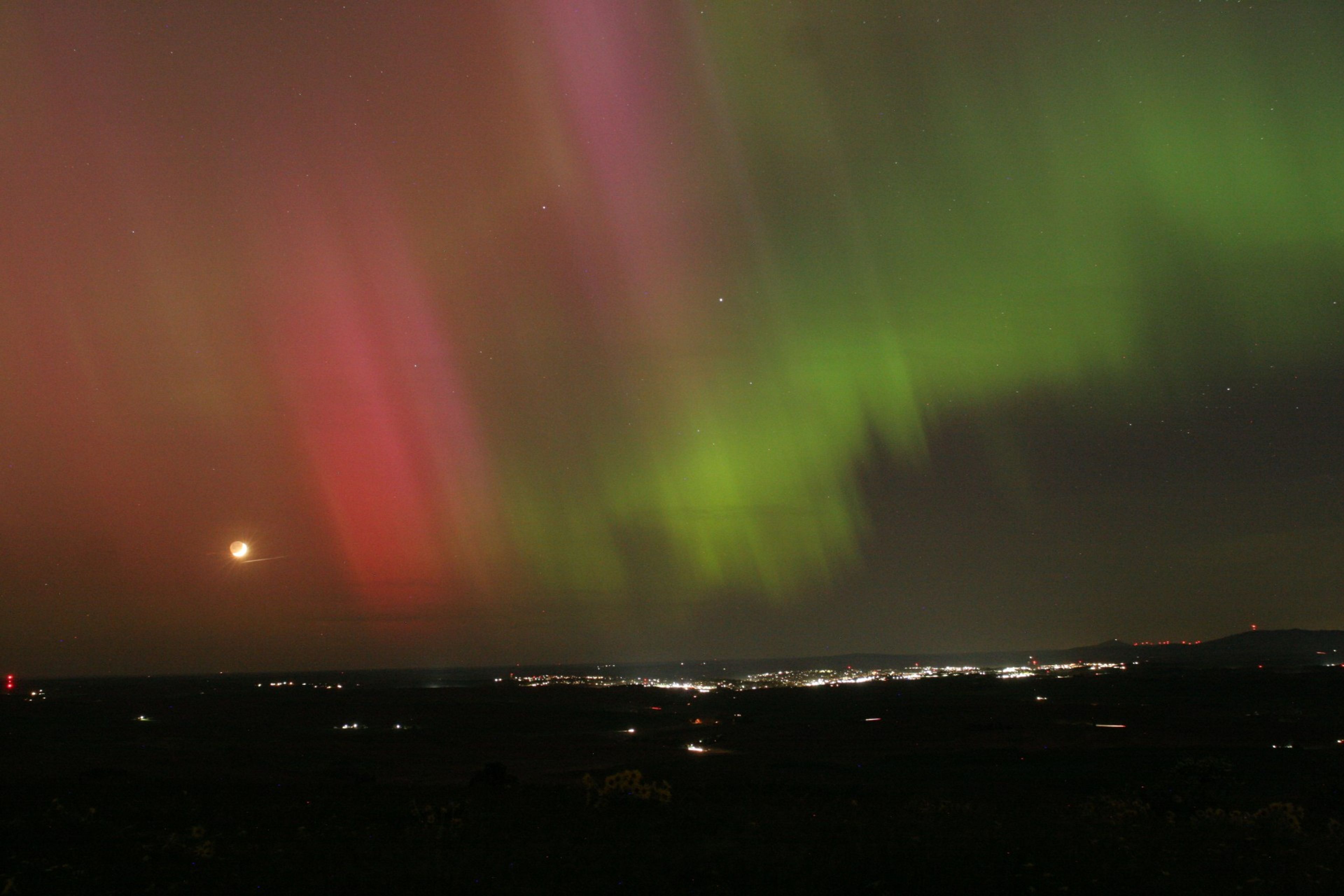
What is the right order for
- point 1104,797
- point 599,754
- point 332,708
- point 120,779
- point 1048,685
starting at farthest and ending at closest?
point 1048,685
point 332,708
point 599,754
point 120,779
point 1104,797

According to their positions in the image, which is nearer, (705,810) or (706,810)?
(705,810)

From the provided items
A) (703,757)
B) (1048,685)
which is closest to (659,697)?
(1048,685)

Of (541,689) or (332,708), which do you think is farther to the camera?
(541,689)

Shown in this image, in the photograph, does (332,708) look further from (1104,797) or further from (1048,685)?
(1104,797)

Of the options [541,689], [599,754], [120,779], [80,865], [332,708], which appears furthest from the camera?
[541,689]

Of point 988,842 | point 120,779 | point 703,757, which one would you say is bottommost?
point 703,757

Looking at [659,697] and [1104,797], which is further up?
[1104,797]
